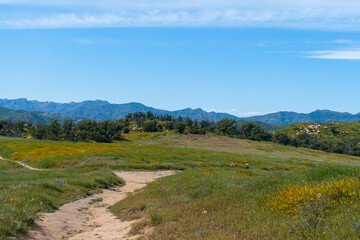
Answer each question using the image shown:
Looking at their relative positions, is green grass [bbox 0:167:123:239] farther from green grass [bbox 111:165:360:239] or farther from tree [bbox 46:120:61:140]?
tree [bbox 46:120:61:140]

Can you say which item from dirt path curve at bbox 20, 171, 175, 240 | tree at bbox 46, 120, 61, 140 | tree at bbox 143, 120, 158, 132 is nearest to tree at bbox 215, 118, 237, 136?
tree at bbox 143, 120, 158, 132

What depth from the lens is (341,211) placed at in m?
7.12

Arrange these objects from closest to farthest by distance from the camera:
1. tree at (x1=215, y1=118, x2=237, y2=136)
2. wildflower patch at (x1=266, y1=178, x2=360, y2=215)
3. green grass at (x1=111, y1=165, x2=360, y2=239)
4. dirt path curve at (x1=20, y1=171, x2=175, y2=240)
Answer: green grass at (x1=111, y1=165, x2=360, y2=239), wildflower patch at (x1=266, y1=178, x2=360, y2=215), dirt path curve at (x1=20, y1=171, x2=175, y2=240), tree at (x1=215, y1=118, x2=237, y2=136)

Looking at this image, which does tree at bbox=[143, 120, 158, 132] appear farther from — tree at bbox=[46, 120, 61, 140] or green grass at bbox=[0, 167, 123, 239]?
Answer: green grass at bbox=[0, 167, 123, 239]

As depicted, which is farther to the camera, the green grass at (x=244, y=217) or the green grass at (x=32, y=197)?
the green grass at (x=32, y=197)

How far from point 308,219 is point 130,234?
19.7 ft

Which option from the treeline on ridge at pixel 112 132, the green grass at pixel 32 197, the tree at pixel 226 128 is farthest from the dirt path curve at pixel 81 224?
the tree at pixel 226 128

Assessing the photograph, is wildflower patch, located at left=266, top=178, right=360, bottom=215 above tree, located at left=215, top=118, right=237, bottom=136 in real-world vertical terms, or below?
above

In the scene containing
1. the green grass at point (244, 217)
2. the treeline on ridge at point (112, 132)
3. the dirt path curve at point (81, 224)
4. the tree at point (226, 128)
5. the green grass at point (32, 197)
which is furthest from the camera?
the tree at point (226, 128)

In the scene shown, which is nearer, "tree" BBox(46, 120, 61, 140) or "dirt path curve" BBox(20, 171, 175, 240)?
"dirt path curve" BBox(20, 171, 175, 240)

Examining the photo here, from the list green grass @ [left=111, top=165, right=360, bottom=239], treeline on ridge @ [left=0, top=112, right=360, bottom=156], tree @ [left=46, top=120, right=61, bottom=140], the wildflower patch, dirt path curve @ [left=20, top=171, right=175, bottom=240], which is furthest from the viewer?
tree @ [left=46, top=120, right=61, bottom=140]

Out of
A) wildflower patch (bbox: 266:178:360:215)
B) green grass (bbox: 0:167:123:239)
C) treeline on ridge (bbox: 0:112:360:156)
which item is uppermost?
wildflower patch (bbox: 266:178:360:215)

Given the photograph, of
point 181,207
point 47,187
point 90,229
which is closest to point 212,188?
point 181,207

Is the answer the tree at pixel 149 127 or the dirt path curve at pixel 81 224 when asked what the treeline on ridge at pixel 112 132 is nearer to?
the tree at pixel 149 127
